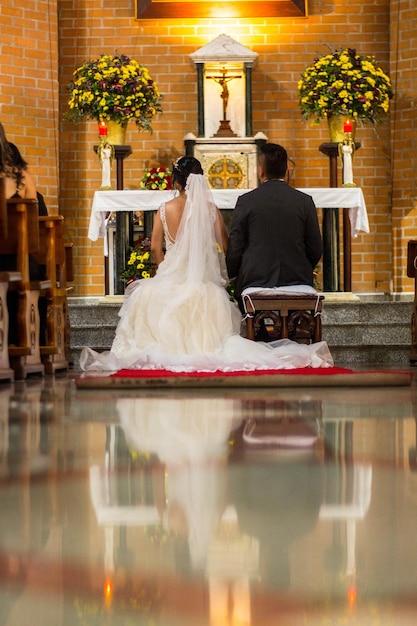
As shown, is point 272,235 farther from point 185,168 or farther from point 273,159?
point 185,168

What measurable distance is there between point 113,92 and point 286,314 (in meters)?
3.84

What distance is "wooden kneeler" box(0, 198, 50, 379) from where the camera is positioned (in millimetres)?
7066

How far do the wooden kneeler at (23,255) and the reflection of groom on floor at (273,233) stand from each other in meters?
1.32

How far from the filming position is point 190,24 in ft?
39.2

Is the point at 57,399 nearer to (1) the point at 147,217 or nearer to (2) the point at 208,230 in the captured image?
(2) the point at 208,230

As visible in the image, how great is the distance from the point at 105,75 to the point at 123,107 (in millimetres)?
334

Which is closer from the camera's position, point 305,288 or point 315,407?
point 315,407

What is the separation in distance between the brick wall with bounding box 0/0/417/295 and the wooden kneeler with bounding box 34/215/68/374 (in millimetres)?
3657

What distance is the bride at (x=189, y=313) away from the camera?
6656 mm

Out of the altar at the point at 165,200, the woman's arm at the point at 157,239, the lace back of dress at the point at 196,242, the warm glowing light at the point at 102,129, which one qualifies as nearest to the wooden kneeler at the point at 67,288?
the altar at the point at 165,200

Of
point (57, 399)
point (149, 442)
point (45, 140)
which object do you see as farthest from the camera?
point (45, 140)

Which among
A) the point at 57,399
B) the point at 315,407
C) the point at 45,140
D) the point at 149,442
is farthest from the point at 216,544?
the point at 45,140

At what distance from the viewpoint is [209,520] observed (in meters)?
2.13

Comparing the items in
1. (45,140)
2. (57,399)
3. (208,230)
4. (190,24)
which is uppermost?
(190,24)
